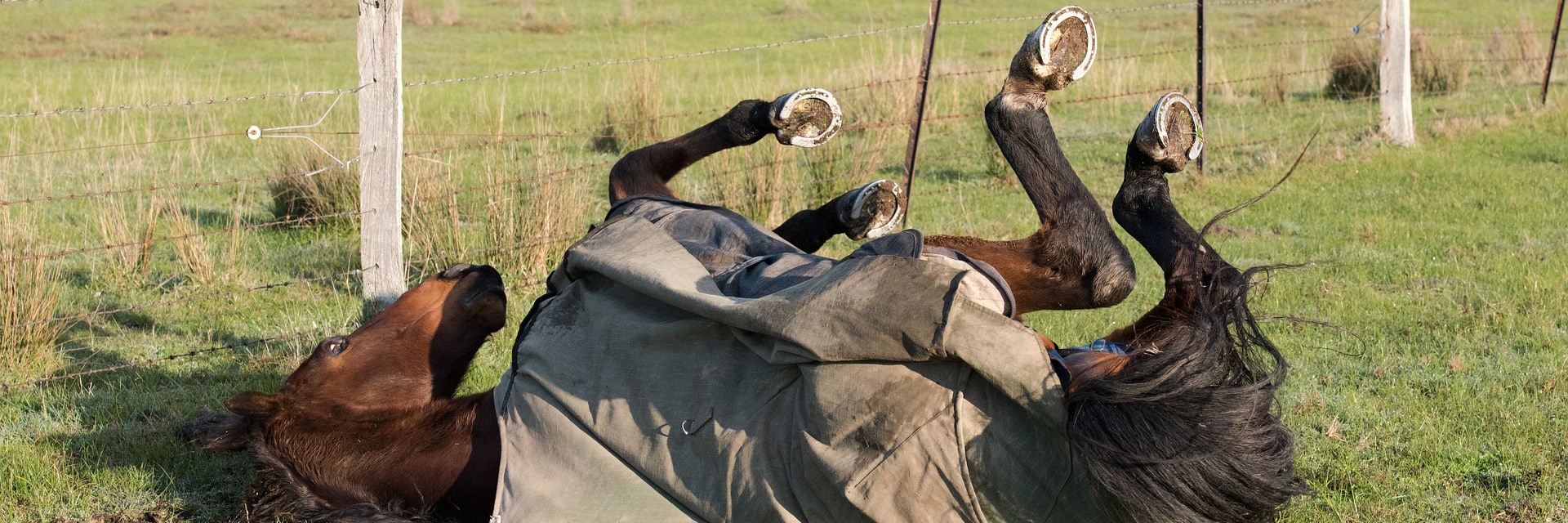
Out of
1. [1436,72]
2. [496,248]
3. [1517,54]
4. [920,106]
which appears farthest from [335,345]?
[1517,54]

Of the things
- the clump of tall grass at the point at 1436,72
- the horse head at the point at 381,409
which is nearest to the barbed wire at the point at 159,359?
the horse head at the point at 381,409

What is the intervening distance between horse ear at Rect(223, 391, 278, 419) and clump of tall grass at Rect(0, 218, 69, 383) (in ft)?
6.96

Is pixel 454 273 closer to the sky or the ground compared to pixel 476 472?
closer to the sky

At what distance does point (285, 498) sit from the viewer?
3010 millimetres

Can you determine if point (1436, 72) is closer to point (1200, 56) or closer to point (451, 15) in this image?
point (1200, 56)

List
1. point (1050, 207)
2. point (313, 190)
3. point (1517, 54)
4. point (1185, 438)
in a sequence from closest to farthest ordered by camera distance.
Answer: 1. point (1185, 438)
2. point (1050, 207)
3. point (313, 190)
4. point (1517, 54)

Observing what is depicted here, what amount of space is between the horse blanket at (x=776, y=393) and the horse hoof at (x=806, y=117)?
1.79ft

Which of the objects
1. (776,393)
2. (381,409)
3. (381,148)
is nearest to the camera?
(776,393)

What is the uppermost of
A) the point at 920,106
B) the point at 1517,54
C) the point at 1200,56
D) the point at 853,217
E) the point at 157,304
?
the point at 1517,54

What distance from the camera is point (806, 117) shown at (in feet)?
11.7

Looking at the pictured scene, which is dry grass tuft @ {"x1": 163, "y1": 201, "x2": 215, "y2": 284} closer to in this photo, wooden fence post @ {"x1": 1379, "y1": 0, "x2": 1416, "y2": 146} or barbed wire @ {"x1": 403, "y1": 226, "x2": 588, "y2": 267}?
barbed wire @ {"x1": 403, "y1": 226, "x2": 588, "y2": 267}

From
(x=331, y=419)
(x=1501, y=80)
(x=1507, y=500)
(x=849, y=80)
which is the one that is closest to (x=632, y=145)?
(x=849, y=80)

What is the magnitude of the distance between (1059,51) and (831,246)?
3090 mm

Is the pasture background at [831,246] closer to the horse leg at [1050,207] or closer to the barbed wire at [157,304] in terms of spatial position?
the barbed wire at [157,304]
